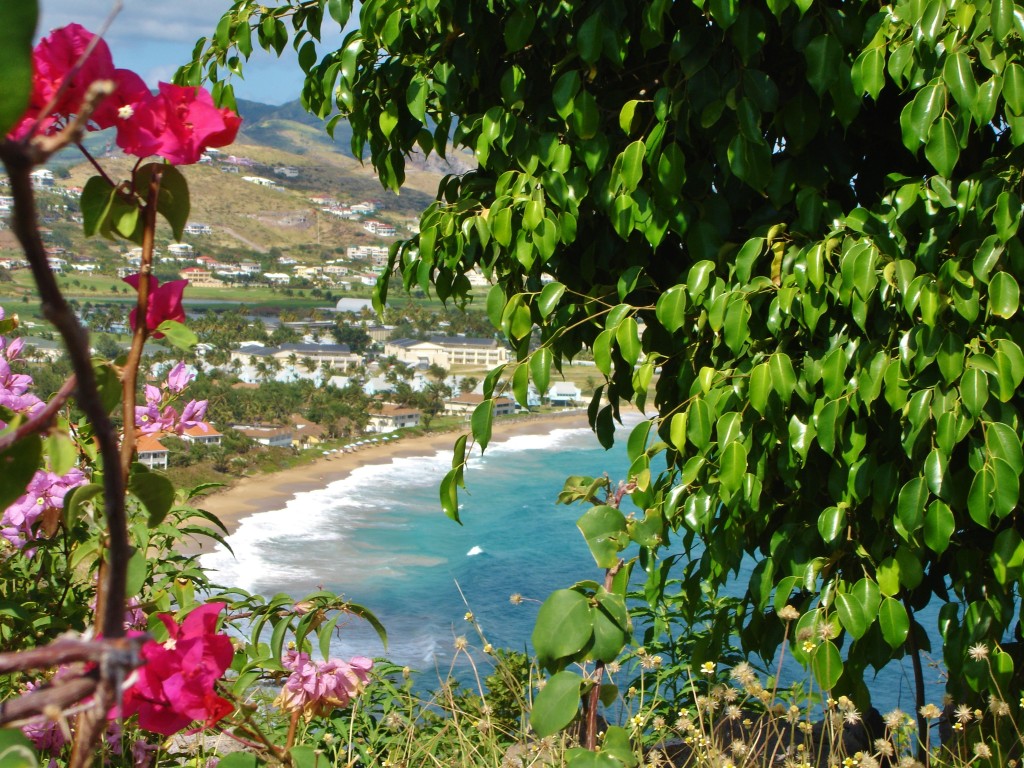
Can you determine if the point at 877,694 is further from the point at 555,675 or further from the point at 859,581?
the point at 555,675

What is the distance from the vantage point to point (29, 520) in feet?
4.76

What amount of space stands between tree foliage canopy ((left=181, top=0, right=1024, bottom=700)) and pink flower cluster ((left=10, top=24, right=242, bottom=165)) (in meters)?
0.93

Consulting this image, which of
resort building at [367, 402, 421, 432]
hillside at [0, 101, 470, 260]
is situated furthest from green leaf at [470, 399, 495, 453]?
hillside at [0, 101, 470, 260]

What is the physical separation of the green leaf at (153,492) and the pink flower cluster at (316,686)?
40 cm

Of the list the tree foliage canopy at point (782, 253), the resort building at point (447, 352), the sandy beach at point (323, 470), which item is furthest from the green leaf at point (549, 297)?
the resort building at point (447, 352)

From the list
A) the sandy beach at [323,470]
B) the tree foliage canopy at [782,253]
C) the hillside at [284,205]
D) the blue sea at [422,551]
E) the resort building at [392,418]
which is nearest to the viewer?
the tree foliage canopy at [782,253]

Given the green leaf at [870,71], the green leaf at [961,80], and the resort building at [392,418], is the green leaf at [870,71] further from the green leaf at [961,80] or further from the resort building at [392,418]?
the resort building at [392,418]

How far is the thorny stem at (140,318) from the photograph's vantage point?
1.93ft

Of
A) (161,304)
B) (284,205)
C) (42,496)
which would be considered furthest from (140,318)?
(284,205)

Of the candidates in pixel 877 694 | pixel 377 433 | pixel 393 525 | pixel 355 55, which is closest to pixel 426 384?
pixel 377 433

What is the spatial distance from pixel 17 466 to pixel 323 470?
28.4 metres

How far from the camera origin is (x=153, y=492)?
0.63 metres

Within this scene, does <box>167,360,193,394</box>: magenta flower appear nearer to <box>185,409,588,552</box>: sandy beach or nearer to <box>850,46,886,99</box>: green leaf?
<box>850,46,886,99</box>: green leaf

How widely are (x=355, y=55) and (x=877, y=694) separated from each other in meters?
5.22
